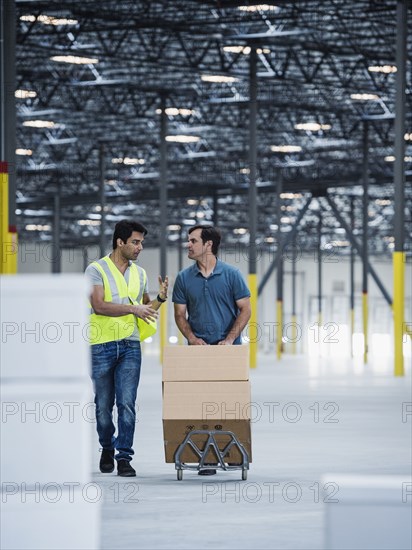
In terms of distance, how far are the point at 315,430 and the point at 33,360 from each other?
32.2 feet

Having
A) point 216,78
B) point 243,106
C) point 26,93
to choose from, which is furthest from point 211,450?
point 243,106

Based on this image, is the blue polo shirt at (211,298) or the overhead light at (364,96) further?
the overhead light at (364,96)

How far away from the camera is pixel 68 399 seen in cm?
463

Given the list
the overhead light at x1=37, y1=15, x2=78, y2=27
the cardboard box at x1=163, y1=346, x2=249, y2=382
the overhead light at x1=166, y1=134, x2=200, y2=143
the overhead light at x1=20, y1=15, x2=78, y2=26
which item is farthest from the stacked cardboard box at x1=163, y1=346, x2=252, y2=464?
the overhead light at x1=166, y1=134, x2=200, y2=143

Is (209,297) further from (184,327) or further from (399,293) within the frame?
(399,293)

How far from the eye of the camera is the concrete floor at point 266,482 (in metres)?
7.00

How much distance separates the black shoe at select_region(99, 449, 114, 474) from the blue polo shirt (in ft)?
3.42

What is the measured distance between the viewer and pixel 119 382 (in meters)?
9.55

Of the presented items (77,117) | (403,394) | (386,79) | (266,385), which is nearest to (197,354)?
(403,394)

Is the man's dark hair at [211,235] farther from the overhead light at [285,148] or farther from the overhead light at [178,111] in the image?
the overhead light at [285,148]

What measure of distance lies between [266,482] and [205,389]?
758mm

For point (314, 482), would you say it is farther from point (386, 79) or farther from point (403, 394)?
point (386, 79)

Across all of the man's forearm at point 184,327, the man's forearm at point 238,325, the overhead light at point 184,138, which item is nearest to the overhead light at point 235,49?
the overhead light at point 184,138

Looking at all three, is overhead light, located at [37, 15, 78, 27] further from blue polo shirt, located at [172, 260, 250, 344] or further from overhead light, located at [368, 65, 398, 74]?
blue polo shirt, located at [172, 260, 250, 344]
